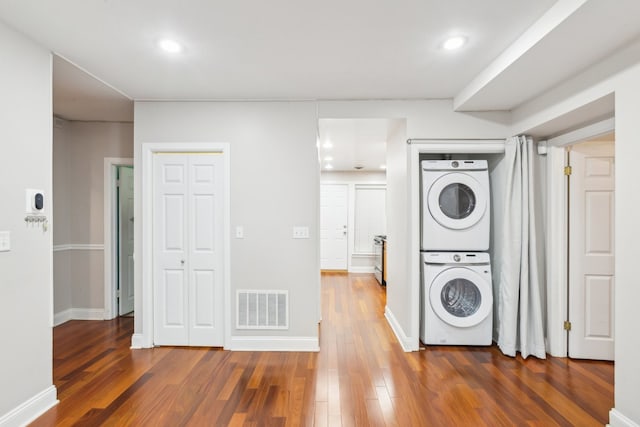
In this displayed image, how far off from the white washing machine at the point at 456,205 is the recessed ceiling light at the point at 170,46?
→ 2.39 meters

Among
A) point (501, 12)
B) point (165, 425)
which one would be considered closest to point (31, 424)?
point (165, 425)

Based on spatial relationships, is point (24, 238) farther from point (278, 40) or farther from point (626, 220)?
point (626, 220)

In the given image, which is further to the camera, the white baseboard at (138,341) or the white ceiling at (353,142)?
the white ceiling at (353,142)

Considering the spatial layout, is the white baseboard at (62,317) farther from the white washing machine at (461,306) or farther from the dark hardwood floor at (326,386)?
the white washing machine at (461,306)

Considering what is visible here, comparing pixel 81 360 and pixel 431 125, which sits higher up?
pixel 431 125

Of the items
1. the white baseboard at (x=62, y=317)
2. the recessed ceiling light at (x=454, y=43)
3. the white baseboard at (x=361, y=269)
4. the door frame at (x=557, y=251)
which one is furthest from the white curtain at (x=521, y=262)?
the white baseboard at (x=62, y=317)

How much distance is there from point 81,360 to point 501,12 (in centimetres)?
421

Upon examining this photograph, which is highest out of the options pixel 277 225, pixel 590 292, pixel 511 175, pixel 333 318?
pixel 511 175

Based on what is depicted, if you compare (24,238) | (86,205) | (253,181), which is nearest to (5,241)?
(24,238)

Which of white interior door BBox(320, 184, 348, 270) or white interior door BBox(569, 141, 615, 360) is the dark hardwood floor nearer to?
white interior door BBox(569, 141, 615, 360)

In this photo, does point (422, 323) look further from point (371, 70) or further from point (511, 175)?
point (371, 70)

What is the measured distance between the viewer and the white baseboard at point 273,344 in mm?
3250

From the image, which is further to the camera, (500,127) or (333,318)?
(333,318)

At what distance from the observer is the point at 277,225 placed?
329 cm
